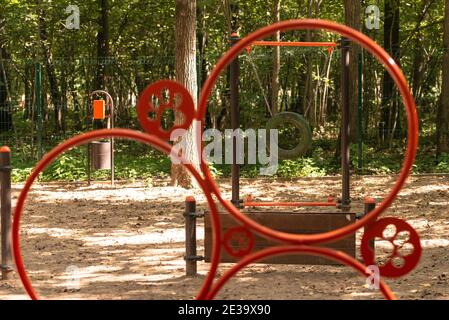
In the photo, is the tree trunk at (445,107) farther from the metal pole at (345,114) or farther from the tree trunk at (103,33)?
the tree trunk at (103,33)

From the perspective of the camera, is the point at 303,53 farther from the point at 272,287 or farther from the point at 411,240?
the point at 411,240

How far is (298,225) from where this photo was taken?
6484 millimetres

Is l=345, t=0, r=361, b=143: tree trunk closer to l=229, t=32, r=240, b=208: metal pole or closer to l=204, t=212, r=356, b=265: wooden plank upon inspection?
l=229, t=32, r=240, b=208: metal pole

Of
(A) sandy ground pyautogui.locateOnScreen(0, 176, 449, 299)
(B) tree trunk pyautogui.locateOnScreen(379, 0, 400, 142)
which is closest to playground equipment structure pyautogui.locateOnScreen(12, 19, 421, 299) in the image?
(A) sandy ground pyautogui.locateOnScreen(0, 176, 449, 299)

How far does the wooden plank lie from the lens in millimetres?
6430

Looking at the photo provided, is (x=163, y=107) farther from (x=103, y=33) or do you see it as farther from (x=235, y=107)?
(x=103, y=33)

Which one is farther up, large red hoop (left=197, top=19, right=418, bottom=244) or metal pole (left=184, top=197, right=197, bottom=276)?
large red hoop (left=197, top=19, right=418, bottom=244)

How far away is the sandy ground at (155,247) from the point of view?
6133 millimetres

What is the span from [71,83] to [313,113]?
18.3ft

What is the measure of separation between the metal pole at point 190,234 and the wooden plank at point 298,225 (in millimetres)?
109

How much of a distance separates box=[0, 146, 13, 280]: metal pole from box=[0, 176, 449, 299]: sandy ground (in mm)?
143

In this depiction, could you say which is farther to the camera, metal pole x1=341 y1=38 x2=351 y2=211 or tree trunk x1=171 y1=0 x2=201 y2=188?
tree trunk x1=171 y1=0 x2=201 y2=188

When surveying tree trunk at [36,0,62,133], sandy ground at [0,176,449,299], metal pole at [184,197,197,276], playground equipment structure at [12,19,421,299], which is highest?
tree trunk at [36,0,62,133]

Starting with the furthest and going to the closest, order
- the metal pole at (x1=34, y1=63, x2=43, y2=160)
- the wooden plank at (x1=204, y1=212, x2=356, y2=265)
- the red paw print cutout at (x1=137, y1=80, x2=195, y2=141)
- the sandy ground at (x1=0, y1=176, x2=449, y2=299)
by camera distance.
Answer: the metal pole at (x1=34, y1=63, x2=43, y2=160)
the wooden plank at (x1=204, y1=212, x2=356, y2=265)
the sandy ground at (x1=0, y1=176, x2=449, y2=299)
the red paw print cutout at (x1=137, y1=80, x2=195, y2=141)
